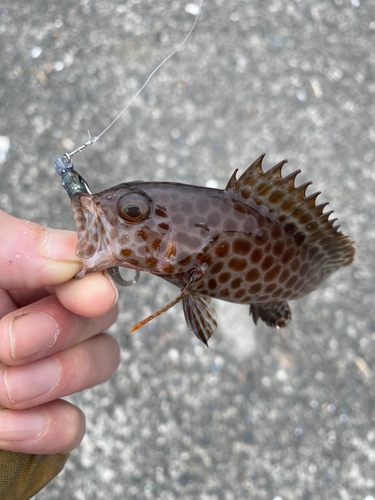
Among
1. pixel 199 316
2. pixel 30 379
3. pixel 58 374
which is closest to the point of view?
pixel 199 316

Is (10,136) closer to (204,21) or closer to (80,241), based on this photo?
(204,21)

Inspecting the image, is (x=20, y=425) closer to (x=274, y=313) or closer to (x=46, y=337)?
(x=46, y=337)

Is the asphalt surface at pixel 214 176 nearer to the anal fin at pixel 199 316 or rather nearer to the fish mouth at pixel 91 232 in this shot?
the anal fin at pixel 199 316

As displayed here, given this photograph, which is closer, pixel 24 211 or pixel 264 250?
pixel 264 250

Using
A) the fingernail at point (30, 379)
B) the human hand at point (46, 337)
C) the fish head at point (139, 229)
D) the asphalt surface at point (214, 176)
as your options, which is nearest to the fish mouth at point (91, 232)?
the fish head at point (139, 229)

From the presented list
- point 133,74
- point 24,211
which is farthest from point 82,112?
point 24,211

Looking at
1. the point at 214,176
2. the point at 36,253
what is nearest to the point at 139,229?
the point at 36,253
